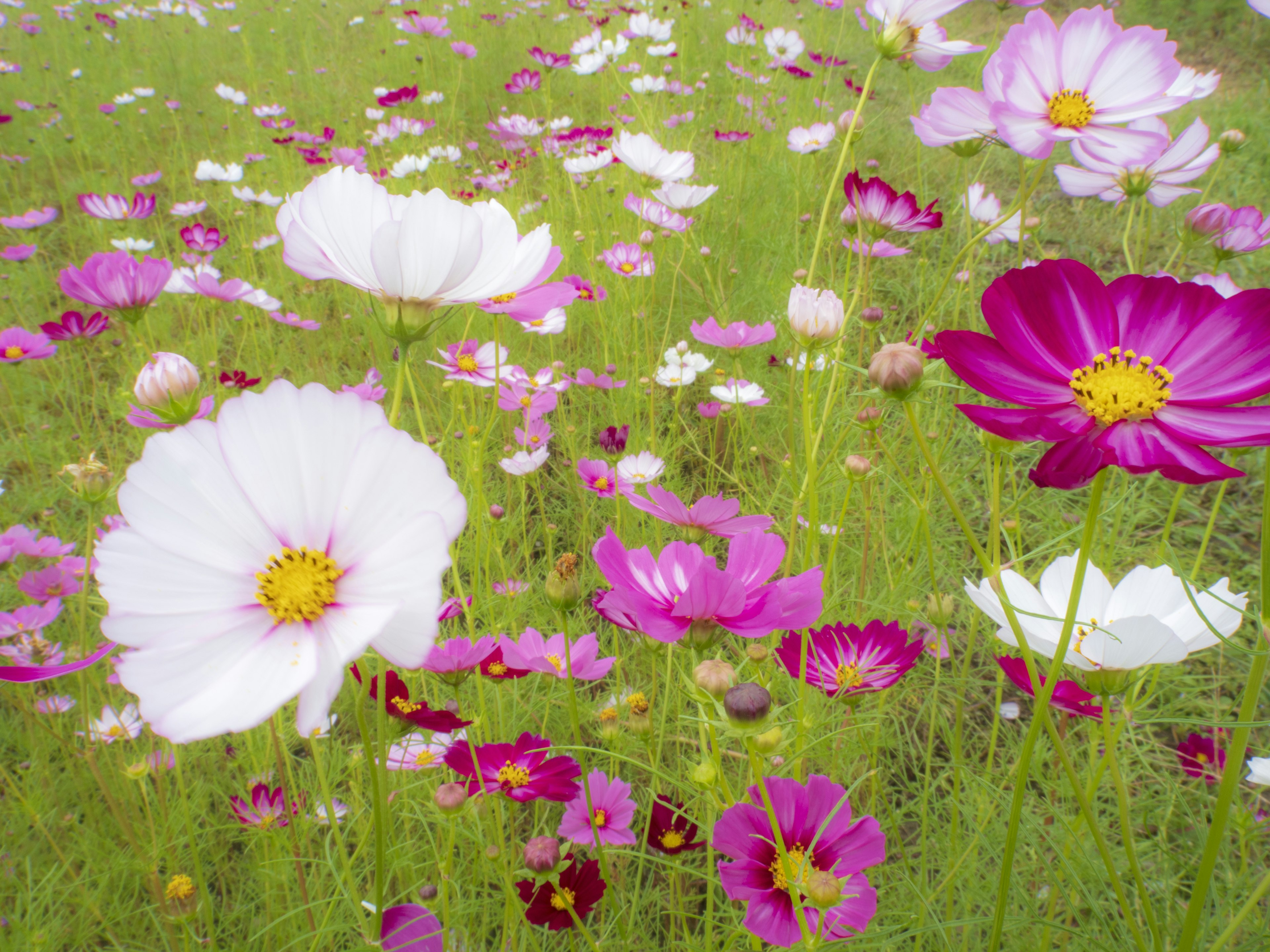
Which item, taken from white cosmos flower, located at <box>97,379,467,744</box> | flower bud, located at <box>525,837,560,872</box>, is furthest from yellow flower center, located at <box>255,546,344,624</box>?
flower bud, located at <box>525,837,560,872</box>

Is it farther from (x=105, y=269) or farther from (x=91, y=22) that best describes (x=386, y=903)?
(x=91, y=22)

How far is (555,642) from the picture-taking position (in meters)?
0.95

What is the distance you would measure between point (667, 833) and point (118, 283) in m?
1.06

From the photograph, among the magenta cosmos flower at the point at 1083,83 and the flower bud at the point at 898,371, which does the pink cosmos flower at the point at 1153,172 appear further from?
the flower bud at the point at 898,371

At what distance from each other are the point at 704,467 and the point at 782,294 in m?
0.54

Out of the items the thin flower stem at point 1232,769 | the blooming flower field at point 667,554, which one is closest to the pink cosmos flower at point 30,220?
the blooming flower field at point 667,554

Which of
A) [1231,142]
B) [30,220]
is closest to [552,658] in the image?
[1231,142]

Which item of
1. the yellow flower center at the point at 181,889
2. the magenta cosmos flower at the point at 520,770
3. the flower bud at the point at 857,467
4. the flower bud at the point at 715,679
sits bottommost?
the yellow flower center at the point at 181,889

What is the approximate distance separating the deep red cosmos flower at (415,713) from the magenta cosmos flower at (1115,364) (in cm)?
47

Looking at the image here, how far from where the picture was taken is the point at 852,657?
0.73 metres

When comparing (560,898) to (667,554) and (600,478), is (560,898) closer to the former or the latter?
(667,554)

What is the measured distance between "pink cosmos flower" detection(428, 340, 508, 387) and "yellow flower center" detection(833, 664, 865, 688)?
1.98 feet

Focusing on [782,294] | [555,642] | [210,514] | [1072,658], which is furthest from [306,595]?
[782,294]

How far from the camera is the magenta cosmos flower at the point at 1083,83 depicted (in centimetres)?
60
